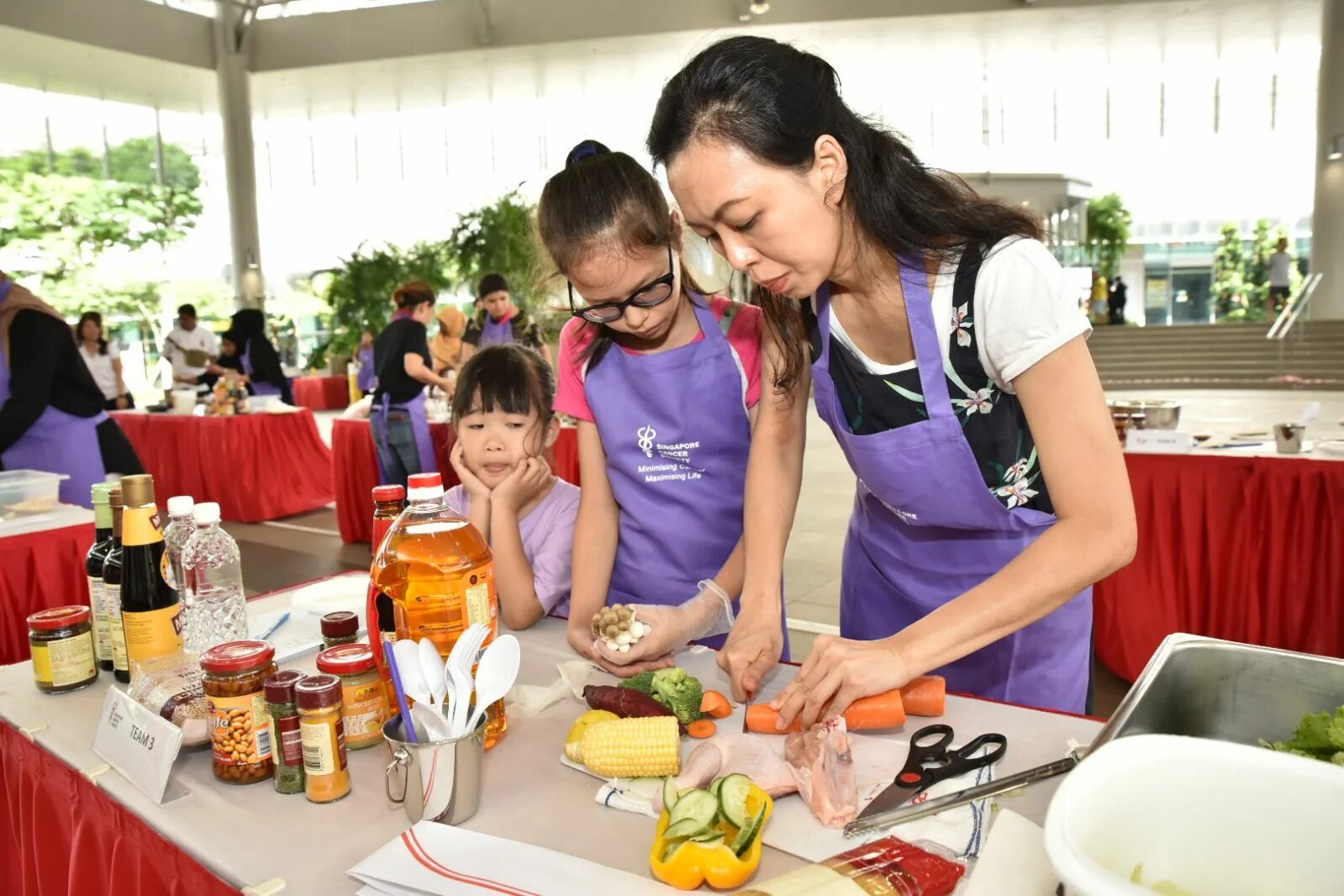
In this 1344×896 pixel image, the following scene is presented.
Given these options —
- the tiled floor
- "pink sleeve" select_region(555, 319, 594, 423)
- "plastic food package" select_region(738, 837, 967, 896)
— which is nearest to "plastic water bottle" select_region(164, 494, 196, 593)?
"pink sleeve" select_region(555, 319, 594, 423)

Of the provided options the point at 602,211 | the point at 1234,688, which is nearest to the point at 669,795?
the point at 1234,688

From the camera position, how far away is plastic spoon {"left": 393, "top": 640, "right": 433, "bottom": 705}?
952mm

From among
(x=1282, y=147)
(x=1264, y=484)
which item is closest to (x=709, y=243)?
(x=1264, y=484)

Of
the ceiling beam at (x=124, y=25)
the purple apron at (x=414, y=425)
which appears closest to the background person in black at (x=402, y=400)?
the purple apron at (x=414, y=425)

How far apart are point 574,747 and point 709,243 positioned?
2.42 feet

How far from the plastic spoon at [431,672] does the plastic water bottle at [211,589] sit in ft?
2.19

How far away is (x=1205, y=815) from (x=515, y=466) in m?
1.66

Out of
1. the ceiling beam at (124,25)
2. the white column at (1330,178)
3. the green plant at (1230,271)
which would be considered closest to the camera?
the ceiling beam at (124,25)

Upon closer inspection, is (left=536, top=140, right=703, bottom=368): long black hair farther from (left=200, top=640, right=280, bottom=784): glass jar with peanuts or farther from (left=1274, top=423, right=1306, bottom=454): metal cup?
(left=1274, top=423, right=1306, bottom=454): metal cup

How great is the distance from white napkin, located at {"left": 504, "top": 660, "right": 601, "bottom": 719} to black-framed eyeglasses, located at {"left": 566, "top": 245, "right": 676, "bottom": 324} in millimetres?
587

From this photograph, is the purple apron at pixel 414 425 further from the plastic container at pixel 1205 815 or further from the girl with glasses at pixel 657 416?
the plastic container at pixel 1205 815

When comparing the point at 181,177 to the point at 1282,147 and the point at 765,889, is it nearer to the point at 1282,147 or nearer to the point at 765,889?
the point at 765,889

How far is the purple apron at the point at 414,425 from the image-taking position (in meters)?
5.97

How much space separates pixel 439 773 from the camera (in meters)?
0.96
